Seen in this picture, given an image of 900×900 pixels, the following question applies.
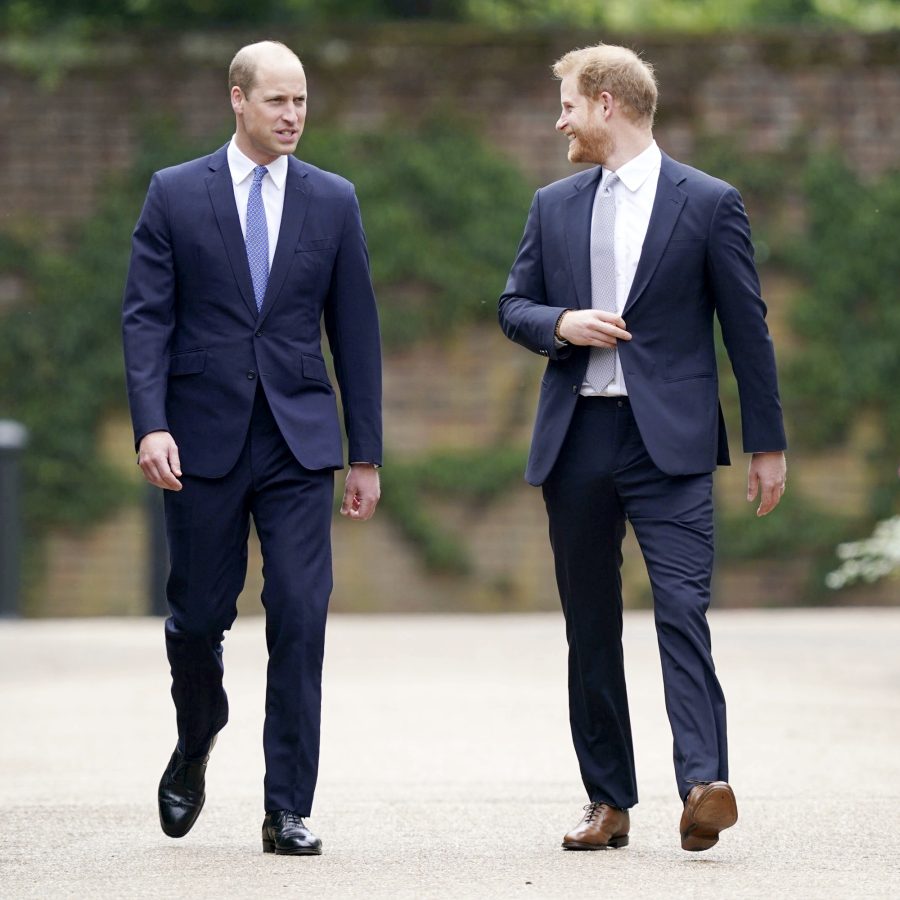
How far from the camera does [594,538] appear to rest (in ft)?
17.5

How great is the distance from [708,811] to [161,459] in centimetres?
153

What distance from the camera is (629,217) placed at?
5.34 metres

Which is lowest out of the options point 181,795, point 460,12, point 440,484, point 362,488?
point 440,484

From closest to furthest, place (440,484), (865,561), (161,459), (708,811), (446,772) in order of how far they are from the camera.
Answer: (708,811)
(161,459)
(446,772)
(865,561)
(440,484)

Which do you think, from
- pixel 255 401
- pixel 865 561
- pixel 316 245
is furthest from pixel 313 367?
pixel 865 561

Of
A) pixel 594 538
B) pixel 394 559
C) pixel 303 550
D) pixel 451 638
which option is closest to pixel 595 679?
pixel 594 538

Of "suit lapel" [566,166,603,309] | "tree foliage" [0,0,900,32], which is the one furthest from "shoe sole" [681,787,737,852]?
"tree foliage" [0,0,900,32]

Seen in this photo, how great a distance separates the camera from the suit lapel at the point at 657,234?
5.23 metres

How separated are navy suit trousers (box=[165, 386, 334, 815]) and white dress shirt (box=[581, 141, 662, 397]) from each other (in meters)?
0.77

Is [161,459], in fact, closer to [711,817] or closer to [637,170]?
[637,170]

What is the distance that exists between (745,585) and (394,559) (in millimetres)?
2225

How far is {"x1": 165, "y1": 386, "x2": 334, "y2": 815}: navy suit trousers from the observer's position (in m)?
5.23

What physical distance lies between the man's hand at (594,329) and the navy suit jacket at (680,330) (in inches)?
1.9

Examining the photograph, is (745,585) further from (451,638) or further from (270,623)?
(270,623)
